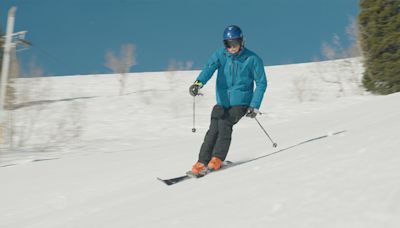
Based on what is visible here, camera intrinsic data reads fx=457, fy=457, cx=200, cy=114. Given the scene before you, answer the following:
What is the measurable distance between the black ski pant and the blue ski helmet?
80 centimetres

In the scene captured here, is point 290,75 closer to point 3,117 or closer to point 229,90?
point 3,117

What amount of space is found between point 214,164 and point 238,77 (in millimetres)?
1043

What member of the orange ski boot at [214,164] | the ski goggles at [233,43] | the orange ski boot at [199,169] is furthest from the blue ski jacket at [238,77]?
the orange ski boot at [199,169]

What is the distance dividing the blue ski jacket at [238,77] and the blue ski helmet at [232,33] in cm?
21

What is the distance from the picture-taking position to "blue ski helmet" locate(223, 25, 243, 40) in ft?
16.8

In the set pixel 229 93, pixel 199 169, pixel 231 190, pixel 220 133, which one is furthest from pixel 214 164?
pixel 231 190

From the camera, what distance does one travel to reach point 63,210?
4.48 meters

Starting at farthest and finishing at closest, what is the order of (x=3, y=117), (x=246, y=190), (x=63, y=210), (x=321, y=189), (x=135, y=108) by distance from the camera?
(x=135, y=108) → (x=3, y=117) → (x=63, y=210) → (x=246, y=190) → (x=321, y=189)

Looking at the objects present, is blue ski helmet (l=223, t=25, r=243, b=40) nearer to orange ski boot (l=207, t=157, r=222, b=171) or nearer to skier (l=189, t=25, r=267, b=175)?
skier (l=189, t=25, r=267, b=175)

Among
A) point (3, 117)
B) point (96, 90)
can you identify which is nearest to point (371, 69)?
point (3, 117)

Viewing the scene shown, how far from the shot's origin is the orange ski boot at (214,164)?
17.1ft

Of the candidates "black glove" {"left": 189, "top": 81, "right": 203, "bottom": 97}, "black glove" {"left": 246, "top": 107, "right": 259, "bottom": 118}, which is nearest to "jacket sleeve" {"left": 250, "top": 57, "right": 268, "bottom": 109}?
"black glove" {"left": 246, "top": 107, "right": 259, "bottom": 118}

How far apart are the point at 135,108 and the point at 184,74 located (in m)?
16.2

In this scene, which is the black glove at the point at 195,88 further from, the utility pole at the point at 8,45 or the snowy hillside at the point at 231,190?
the utility pole at the point at 8,45
